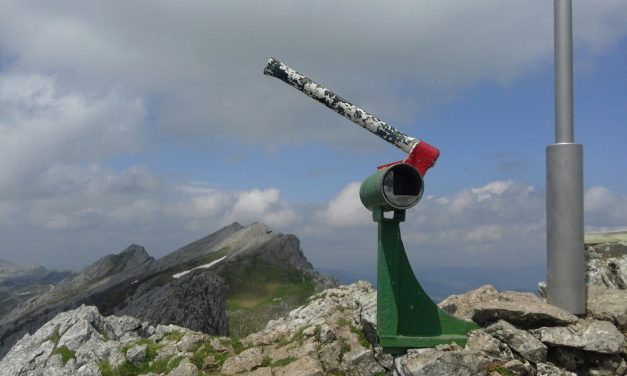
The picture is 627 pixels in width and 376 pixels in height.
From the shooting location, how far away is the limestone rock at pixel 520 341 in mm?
13328

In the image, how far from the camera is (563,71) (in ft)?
50.3

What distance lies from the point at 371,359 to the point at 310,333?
283cm

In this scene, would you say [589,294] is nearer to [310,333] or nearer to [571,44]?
[571,44]

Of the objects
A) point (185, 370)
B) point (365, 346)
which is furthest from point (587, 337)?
point (185, 370)

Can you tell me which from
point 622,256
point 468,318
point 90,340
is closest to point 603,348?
point 468,318

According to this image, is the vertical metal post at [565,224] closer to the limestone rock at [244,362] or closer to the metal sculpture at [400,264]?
the metal sculpture at [400,264]

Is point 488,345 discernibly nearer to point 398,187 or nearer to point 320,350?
point 398,187

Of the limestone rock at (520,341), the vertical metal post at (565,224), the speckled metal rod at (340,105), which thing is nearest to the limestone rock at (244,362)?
the limestone rock at (520,341)

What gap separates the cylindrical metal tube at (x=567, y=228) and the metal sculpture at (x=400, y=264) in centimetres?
269

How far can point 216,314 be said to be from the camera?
185ft

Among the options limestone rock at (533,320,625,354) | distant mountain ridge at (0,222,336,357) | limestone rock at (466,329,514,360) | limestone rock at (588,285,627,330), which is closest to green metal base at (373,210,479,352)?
limestone rock at (466,329,514,360)

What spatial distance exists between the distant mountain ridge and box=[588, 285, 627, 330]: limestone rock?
44922mm

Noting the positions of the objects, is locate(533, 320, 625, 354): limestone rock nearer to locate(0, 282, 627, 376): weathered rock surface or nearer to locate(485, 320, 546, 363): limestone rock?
locate(0, 282, 627, 376): weathered rock surface

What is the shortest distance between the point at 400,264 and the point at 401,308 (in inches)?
45.8
